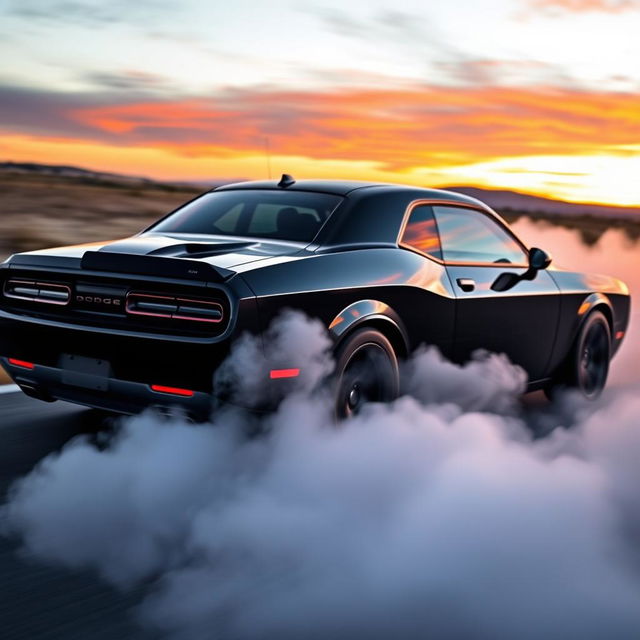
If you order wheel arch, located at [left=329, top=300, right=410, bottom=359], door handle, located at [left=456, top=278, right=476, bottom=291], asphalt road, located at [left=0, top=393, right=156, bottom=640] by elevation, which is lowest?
asphalt road, located at [left=0, top=393, right=156, bottom=640]

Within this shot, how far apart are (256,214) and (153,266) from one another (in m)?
1.20

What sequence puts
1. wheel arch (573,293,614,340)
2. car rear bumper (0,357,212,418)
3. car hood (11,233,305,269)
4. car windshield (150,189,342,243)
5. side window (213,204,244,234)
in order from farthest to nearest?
1. wheel arch (573,293,614,340)
2. side window (213,204,244,234)
3. car windshield (150,189,342,243)
4. car hood (11,233,305,269)
5. car rear bumper (0,357,212,418)

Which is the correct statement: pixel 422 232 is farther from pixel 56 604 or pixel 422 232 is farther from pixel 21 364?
pixel 56 604

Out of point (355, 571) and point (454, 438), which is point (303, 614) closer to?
point (355, 571)

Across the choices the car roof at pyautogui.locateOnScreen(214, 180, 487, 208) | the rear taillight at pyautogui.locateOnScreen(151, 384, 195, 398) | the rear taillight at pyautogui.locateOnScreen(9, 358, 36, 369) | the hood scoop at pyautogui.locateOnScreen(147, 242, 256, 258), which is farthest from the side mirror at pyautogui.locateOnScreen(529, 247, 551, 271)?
the rear taillight at pyautogui.locateOnScreen(9, 358, 36, 369)

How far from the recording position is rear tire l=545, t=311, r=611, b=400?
717 centimetres

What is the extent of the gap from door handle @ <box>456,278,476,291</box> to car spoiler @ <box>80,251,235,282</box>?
180 centimetres

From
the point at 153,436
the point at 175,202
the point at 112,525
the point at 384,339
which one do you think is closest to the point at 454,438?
the point at 384,339

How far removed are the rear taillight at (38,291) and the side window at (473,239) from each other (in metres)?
2.12

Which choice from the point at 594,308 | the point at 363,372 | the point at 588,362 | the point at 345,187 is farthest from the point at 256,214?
the point at 588,362

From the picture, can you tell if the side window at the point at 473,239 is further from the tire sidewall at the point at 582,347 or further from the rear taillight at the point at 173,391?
the rear taillight at the point at 173,391

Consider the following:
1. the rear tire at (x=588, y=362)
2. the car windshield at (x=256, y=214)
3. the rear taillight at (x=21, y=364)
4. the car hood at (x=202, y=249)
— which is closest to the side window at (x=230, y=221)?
the car windshield at (x=256, y=214)

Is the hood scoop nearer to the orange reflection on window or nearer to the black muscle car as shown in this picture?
the black muscle car

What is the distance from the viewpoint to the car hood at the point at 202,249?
15.2 feet
